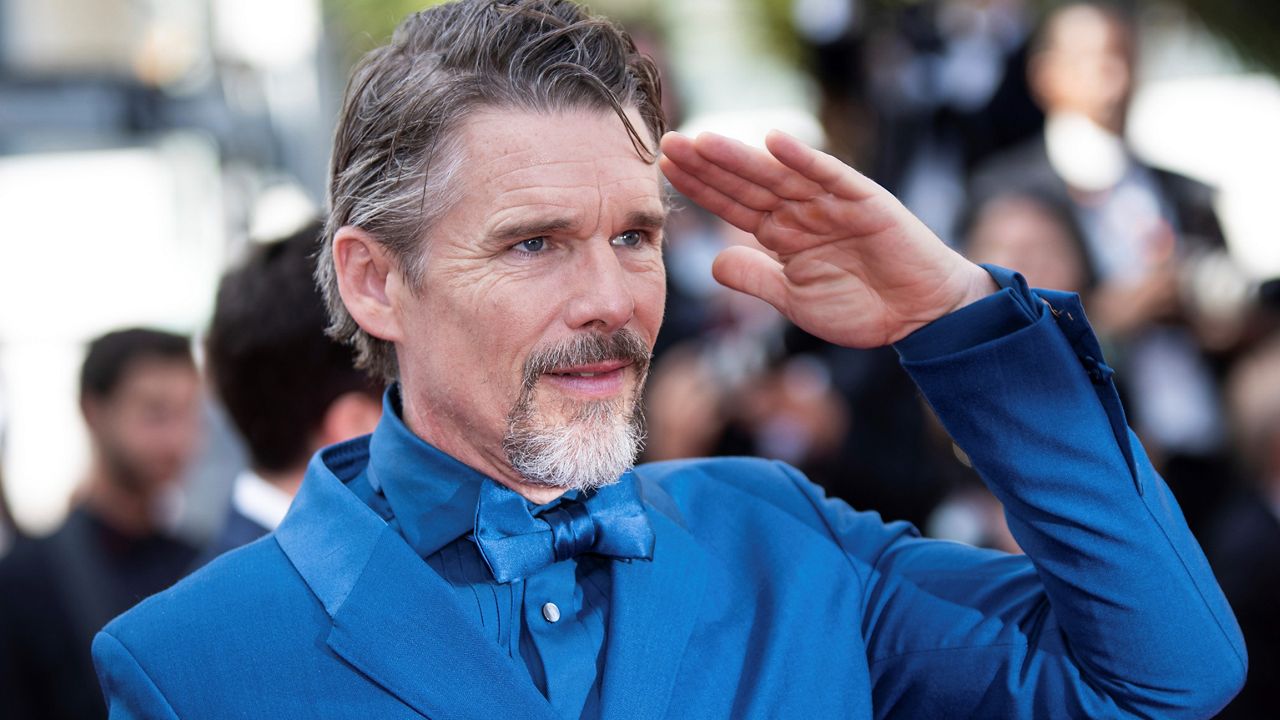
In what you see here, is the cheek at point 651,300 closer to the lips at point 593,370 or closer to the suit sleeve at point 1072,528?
the lips at point 593,370

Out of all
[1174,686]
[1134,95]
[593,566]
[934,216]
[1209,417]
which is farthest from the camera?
[934,216]

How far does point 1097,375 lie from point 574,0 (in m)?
1.06

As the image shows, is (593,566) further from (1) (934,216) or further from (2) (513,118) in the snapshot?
(1) (934,216)

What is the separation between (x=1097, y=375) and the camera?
2102 mm

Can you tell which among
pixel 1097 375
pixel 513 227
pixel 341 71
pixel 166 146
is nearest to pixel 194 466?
pixel 166 146

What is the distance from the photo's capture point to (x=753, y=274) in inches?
92.1

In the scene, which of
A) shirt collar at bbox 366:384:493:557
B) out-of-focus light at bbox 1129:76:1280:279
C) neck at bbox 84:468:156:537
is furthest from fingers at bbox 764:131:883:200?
out-of-focus light at bbox 1129:76:1280:279

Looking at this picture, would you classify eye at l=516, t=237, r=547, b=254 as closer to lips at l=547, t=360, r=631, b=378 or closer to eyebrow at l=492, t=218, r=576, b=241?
eyebrow at l=492, t=218, r=576, b=241

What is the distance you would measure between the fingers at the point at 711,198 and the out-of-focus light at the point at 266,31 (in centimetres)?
489

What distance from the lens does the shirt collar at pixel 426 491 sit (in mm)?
2246

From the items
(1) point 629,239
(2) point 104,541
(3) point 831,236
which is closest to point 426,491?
(1) point 629,239

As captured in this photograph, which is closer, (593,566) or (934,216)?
(593,566)

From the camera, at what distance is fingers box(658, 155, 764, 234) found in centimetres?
215

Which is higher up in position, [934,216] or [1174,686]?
[1174,686]
